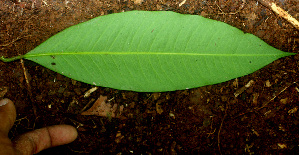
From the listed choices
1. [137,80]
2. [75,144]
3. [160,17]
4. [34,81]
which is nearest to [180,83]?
[137,80]

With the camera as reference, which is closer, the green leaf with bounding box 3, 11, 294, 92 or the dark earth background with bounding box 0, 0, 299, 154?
the green leaf with bounding box 3, 11, 294, 92

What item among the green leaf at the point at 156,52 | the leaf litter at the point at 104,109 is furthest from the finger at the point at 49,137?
the green leaf at the point at 156,52

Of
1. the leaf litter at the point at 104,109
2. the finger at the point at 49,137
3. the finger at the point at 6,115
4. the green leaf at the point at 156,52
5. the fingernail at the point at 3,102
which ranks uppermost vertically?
the green leaf at the point at 156,52

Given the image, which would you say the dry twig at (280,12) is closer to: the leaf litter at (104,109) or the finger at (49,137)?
the leaf litter at (104,109)

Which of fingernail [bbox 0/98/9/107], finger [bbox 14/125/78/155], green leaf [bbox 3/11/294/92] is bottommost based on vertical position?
finger [bbox 14/125/78/155]

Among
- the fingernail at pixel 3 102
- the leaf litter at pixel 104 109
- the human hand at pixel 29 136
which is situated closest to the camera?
the human hand at pixel 29 136

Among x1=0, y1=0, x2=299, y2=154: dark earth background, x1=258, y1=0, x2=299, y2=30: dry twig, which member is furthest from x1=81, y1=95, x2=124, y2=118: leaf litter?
x1=258, y1=0, x2=299, y2=30: dry twig

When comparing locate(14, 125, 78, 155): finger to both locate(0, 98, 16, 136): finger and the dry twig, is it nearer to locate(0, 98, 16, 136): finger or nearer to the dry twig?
locate(0, 98, 16, 136): finger
